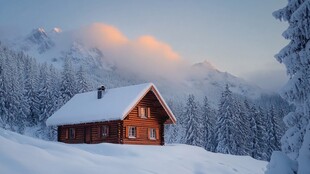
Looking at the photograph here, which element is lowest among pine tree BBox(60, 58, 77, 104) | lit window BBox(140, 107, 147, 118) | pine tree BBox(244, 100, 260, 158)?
pine tree BBox(244, 100, 260, 158)

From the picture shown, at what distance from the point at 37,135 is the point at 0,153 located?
6265cm

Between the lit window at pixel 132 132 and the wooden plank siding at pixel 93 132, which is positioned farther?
the lit window at pixel 132 132

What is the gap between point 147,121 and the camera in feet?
124

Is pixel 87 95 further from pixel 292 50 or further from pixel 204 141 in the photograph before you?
pixel 292 50

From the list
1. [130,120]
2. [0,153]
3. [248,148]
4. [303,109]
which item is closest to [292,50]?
[303,109]

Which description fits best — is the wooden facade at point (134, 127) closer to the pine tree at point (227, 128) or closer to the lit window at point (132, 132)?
the lit window at point (132, 132)

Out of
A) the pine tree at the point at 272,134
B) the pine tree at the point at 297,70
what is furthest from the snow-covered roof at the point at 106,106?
the pine tree at the point at 272,134

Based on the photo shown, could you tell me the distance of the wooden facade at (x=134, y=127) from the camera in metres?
35.2

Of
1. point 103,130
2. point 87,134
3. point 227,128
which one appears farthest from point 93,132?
point 227,128

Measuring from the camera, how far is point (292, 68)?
10.5m

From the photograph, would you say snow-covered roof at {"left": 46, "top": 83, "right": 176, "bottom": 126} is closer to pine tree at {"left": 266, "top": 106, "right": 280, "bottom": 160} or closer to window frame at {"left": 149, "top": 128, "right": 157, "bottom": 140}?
window frame at {"left": 149, "top": 128, "right": 157, "bottom": 140}

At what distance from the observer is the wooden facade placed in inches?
1384

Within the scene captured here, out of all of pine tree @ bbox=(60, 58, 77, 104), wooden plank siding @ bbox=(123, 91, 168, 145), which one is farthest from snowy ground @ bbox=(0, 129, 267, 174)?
pine tree @ bbox=(60, 58, 77, 104)

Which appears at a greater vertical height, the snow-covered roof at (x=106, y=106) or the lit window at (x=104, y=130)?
the snow-covered roof at (x=106, y=106)
